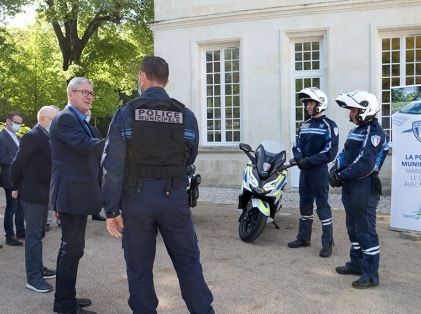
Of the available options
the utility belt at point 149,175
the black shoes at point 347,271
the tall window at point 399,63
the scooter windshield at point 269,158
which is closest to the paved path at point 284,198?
the tall window at point 399,63

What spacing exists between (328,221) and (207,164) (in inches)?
287

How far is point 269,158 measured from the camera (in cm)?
665

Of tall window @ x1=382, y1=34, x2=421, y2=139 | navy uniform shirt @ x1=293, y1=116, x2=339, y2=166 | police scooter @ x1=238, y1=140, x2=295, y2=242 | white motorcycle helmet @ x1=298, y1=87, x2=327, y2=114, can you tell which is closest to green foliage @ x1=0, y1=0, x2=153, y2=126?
tall window @ x1=382, y1=34, x2=421, y2=139

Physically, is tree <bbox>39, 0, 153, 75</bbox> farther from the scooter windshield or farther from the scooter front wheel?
the scooter front wheel

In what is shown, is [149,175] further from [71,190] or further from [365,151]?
[365,151]

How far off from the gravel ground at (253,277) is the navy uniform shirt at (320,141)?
1.15 metres

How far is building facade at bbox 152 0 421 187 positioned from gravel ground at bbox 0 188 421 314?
17.6 ft

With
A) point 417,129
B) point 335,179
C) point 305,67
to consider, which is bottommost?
point 335,179

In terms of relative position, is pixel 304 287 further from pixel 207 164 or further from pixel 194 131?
pixel 207 164

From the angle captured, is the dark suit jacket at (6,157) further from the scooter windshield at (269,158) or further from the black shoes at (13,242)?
the scooter windshield at (269,158)

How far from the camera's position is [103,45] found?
23.0 metres

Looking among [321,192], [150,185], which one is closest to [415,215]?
[321,192]

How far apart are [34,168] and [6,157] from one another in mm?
2561

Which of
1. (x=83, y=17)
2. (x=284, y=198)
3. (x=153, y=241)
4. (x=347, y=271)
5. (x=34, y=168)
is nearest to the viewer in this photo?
(x=153, y=241)
